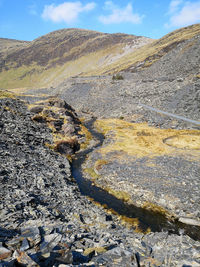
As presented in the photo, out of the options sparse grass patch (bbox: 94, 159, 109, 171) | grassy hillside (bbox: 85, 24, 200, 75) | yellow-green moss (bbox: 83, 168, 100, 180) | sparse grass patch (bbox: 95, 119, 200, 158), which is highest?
grassy hillside (bbox: 85, 24, 200, 75)

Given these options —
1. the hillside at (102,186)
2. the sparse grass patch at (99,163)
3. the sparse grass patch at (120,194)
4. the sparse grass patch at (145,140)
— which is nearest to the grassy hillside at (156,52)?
the hillside at (102,186)

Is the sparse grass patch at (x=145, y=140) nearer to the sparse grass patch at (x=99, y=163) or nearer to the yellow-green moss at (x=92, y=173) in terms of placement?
the sparse grass patch at (x=99, y=163)

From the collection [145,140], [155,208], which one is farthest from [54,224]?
[145,140]

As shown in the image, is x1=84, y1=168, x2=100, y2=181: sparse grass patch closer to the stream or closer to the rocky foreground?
the stream

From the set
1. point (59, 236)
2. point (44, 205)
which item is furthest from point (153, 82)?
point (59, 236)

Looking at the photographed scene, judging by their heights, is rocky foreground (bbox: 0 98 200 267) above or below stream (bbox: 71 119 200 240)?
above

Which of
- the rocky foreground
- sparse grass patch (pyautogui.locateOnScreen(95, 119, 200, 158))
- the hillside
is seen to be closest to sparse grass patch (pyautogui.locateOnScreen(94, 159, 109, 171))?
the hillside

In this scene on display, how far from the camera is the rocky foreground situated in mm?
11066

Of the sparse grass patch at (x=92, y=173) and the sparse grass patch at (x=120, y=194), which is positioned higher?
the sparse grass patch at (x=92, y=173)

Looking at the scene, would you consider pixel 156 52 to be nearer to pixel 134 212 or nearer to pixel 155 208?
pixel 155 208

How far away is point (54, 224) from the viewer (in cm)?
1625

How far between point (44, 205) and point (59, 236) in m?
8.62

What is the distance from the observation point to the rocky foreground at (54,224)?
11.1 m

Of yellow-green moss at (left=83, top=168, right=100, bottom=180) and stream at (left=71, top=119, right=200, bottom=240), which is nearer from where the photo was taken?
stream at (left=71, top=119, right=200, bottom=240)
